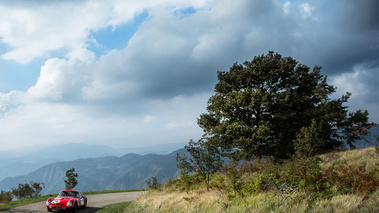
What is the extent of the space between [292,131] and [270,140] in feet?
8.44

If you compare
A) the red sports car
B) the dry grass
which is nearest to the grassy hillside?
the dry grass

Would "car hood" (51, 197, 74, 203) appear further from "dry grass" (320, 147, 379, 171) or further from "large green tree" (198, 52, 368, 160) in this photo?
"dry grass" (320, 147, 379, 171)

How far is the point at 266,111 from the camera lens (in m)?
22.7

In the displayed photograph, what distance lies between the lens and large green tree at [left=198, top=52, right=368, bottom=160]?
70.4 ft

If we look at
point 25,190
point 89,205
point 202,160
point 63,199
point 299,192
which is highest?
point 202,160

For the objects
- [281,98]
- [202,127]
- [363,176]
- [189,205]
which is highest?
[281,98]

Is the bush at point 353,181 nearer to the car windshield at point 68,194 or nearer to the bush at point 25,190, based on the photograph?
the car windshield at point 68,194

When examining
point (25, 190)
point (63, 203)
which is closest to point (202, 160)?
point (63, 203)

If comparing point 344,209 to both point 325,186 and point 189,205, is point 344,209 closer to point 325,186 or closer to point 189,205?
point 325,186

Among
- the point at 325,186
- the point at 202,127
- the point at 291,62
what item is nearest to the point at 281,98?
the point at 291,62

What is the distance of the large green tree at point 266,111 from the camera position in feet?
70.4

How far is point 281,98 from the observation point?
22547mm

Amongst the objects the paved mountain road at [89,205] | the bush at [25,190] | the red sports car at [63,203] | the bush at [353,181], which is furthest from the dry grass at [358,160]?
the bush at [25,190]

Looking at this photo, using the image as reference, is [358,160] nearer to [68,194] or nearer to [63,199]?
[63,199]
